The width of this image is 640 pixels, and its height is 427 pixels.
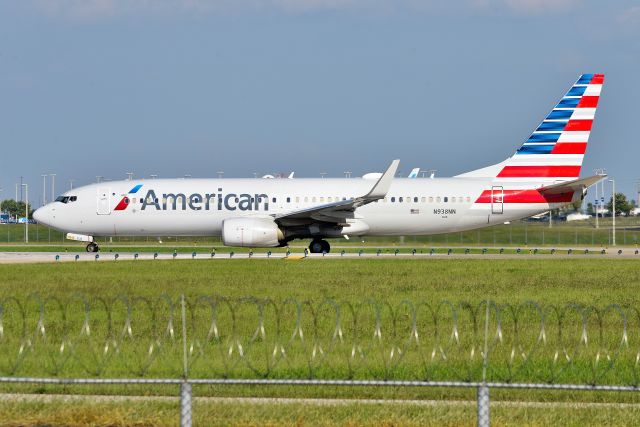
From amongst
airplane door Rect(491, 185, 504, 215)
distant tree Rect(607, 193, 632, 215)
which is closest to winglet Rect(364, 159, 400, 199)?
airplane door Rect(491, 185, 504, 215)

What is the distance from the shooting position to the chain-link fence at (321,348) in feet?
47.0

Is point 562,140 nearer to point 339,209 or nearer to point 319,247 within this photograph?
point 339,209

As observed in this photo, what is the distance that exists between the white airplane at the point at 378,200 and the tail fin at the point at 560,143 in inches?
1.9

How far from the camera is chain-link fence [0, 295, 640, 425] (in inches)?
564

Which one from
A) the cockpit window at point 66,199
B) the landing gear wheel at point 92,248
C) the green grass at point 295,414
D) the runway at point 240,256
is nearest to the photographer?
the green grass at point 295,414

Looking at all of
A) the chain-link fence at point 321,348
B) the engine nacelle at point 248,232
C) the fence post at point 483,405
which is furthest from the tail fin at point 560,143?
the fence post at point 483,405

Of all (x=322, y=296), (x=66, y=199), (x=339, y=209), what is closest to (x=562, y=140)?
(x=339, y=209)

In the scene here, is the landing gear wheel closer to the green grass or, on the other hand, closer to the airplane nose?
the airplane nose

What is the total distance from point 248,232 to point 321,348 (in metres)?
27.3

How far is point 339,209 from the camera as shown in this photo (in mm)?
45438

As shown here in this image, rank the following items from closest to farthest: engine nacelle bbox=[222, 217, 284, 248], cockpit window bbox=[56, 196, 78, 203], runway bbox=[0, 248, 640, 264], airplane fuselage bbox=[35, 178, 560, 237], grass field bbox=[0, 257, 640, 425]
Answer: grass field bbox=[0, 257, 640, 425] < runway bbox=[0, 248, 640, 264] < engine nacelle bbox=[222, 217, 284, 248] < airplane fuselage bbox=[35, 178, 560, 237] < cockpit window bbox=[56, 196, 78, 203]

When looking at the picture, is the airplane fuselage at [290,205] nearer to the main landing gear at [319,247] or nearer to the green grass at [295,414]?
the main landing gear at [319,247]

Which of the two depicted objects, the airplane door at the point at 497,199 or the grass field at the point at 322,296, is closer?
the grass field at the point at 322,296

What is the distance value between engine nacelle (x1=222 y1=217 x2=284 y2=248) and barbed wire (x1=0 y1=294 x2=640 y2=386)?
21.1 metres
